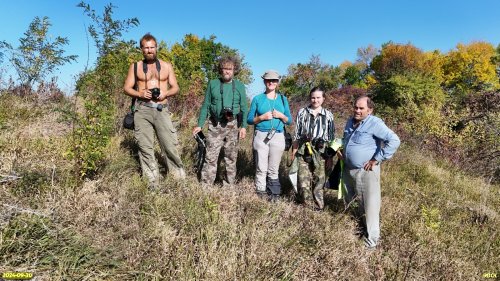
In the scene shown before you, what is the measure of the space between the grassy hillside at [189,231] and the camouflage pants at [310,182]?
177 mm

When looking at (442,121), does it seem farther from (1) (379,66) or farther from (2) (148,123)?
(1) (379,66)

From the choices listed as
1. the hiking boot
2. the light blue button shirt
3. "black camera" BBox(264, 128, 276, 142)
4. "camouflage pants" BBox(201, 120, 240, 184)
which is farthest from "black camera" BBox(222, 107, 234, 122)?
the light blue button shirt

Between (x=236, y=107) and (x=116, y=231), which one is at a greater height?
(x=236, y=107)

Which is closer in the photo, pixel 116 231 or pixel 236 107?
pixel 116 231

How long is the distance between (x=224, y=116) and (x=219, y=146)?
423mm

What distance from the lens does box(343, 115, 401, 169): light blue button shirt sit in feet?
9.95

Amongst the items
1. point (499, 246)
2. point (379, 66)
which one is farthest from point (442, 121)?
point (379, 66)

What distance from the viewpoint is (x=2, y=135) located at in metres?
3.58

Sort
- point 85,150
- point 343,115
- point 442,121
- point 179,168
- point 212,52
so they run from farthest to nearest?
point 212,52 → point 343,115 → point 442,121 → point 179,168 → point 85,150

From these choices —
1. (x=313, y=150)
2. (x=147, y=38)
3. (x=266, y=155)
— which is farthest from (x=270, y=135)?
(x=147, y=38)

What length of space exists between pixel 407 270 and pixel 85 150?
10.7 ft

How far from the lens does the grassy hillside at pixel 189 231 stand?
212 cm

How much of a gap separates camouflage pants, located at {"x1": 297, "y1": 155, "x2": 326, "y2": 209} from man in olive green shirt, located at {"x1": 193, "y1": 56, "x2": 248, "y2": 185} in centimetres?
91

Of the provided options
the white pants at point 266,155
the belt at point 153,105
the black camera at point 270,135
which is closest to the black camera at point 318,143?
the white pants at point 266,155
